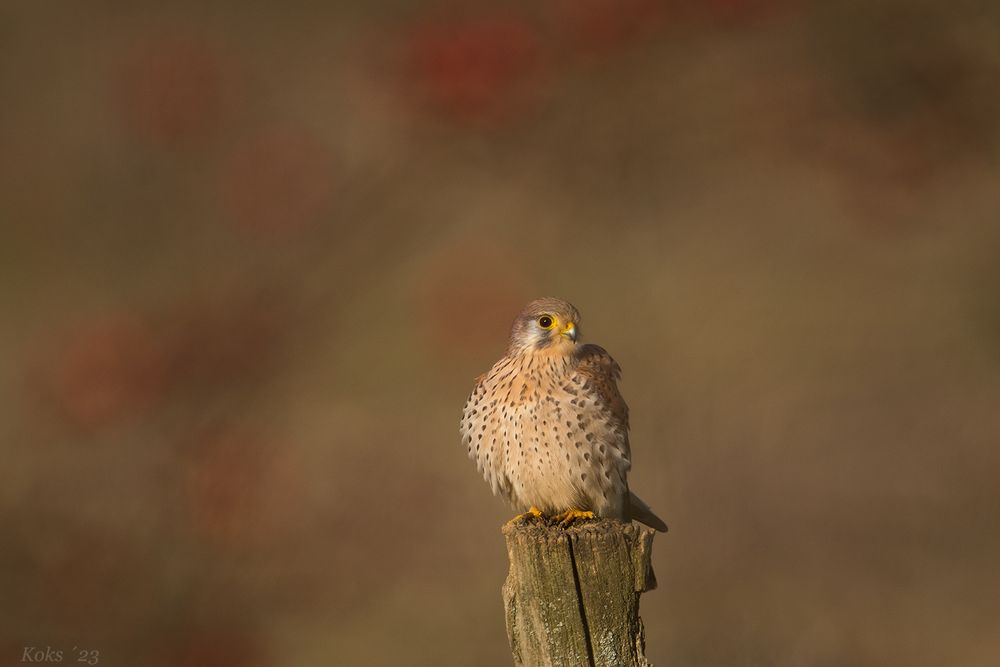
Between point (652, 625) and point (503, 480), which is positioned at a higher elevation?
point (652, 625)

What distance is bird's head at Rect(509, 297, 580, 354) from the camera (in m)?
3.65

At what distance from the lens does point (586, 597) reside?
8.79 feet

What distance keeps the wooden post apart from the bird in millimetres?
894

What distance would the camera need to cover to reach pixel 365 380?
9703mm

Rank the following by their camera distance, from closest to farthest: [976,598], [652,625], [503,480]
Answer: [503,480]
[652,625]
[976,598]

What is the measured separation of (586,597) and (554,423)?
Result: 1.07m

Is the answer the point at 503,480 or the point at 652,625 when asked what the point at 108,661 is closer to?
the point at 503,480

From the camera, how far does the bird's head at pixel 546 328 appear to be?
12.0ft

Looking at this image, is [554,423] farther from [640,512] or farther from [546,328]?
[640,512]

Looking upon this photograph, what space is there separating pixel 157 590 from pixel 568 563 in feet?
12.6

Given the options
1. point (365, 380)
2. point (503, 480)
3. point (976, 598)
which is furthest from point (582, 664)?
point (365, 380)
